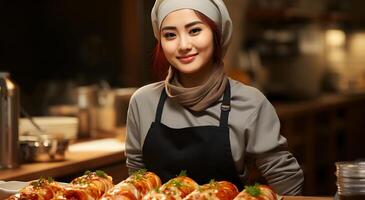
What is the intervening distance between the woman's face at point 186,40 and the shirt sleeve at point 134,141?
0.94 feet

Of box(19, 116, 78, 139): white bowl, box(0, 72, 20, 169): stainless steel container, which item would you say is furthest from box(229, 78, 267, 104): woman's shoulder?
box(19, 116, 78, 139): white bowl

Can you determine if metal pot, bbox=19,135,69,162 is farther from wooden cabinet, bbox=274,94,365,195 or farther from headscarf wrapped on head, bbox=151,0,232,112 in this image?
wooden cabinet, bbox=274,94,365,195

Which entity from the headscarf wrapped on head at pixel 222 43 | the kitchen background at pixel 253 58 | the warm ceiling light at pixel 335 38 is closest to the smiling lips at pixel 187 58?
the headscarf wrapped on head at pixel 222 43

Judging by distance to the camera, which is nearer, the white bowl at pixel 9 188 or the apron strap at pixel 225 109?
the white bowl at pixel 9 188

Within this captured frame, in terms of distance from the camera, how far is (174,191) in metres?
1.96

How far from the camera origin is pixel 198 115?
247cm

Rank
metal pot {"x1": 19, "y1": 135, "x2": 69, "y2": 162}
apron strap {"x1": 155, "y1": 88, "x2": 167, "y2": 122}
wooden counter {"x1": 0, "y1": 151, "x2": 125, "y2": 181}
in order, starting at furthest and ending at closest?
1. metal pot {"x1": 19, "y1": 135, "x2": 69, "y2": 162}
2. wooden counter {"x1": 0, "y1": 151, "x2": 125, "y2": 181}
3. apron strap {"x1": 155, "y1": 88, "x2": 167, "y2": 122}

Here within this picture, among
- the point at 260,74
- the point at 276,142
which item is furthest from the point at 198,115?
the point at 260,74

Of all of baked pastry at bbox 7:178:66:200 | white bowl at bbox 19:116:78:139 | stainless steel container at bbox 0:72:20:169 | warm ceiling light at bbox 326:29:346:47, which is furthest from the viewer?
warm ceiling light at bbox 326:29:346:47

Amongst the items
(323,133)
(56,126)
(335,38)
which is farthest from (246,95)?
(335,38)

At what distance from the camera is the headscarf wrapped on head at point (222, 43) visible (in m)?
2.38

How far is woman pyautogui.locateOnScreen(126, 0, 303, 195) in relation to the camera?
2.38 meters

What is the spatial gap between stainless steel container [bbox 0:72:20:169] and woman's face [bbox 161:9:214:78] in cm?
105

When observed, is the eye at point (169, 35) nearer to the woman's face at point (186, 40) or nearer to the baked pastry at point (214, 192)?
the woman's face at point (186, 40)
